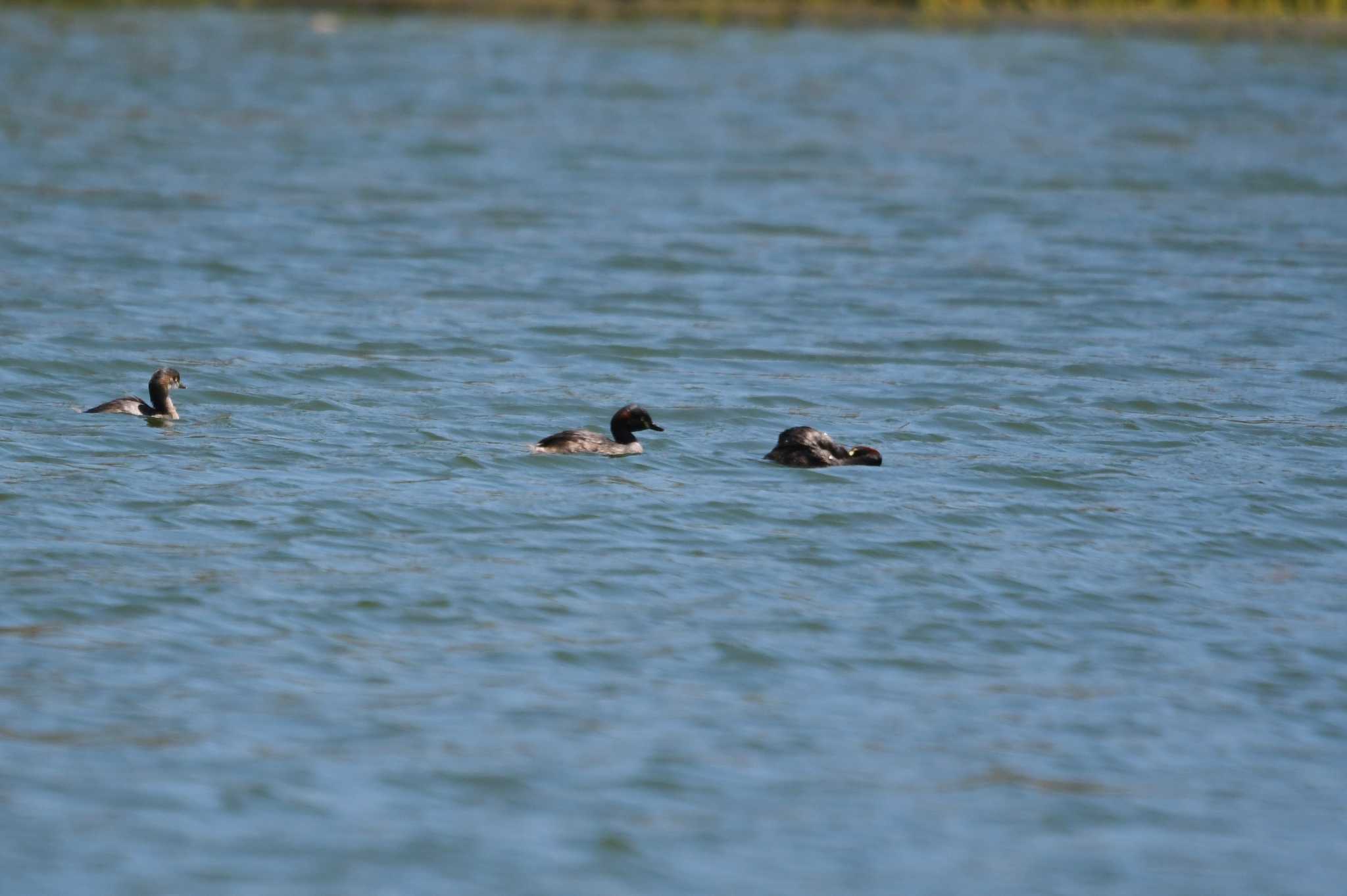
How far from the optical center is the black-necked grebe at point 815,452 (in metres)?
13.1

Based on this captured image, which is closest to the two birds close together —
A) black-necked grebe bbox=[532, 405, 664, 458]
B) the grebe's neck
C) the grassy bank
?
black-necked grebe bbox=[532, 405, 664, 458]

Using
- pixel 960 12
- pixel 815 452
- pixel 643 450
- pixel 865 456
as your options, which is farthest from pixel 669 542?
pixel 960 12

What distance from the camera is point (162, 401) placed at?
14.2m

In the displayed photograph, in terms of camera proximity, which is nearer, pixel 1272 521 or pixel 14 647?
pixel 14 647

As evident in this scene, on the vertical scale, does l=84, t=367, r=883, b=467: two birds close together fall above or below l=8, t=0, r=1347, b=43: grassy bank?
below

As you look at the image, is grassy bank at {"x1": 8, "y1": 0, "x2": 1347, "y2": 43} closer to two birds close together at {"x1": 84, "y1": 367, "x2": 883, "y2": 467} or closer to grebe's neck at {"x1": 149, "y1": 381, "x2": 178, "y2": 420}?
grebe's neck at {"x1": 149, "y1": 381, "x2": 178, "y2": 420}

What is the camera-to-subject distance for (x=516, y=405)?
1523 cm

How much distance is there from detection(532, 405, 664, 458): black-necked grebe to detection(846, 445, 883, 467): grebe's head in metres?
1.38

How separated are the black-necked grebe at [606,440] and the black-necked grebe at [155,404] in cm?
288

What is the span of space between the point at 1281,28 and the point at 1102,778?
166 feet

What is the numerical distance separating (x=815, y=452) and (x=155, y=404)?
5026 mm

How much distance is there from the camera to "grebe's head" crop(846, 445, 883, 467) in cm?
1345

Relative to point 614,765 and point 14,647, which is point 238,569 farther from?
point 614,765

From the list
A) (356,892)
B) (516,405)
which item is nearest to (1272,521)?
(516,405)
